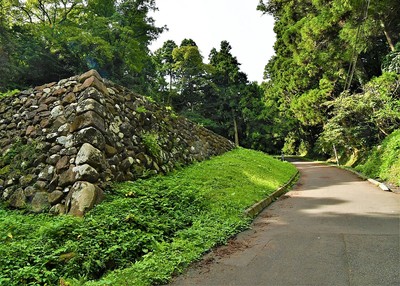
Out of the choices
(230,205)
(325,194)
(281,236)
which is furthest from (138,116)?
(325,194)

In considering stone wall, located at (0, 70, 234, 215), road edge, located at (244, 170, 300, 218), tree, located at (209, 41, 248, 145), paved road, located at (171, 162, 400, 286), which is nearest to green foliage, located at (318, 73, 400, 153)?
road edge, located at (244, 170, 300, 218)

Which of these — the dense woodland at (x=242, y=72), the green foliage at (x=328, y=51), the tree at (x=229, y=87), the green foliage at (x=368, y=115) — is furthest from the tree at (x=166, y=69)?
the green foliage at (x=368, y=115)

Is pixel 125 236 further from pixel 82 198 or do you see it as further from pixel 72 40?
pixel 72 40

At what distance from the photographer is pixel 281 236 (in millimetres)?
4812

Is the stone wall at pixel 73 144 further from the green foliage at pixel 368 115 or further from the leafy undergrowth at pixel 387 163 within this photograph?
the green foliage at pixel 368 115

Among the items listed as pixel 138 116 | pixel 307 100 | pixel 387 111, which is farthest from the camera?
pixel 307 100

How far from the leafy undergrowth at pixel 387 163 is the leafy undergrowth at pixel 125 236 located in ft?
21.3

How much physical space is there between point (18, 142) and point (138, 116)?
288cm

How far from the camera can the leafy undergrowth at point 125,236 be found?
126 inches

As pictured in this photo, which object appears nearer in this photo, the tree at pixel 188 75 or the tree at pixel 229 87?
the tree at pixel 188 75

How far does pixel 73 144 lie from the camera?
5582 millimetres

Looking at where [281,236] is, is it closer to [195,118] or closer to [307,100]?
[307,100]

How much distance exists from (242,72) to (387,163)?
22.3 m

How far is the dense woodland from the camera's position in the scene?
13969mm
